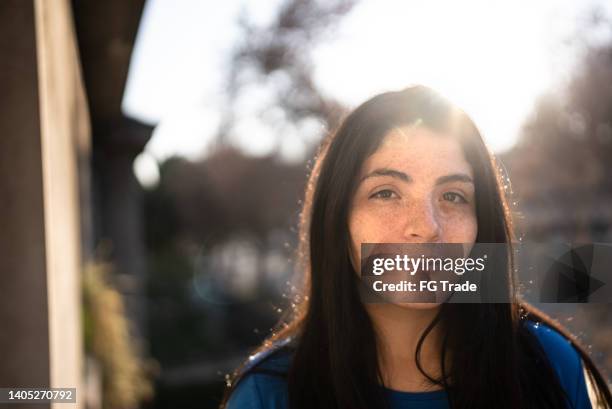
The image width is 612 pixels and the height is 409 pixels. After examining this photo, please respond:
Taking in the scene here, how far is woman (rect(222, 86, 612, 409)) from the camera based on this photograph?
143cm

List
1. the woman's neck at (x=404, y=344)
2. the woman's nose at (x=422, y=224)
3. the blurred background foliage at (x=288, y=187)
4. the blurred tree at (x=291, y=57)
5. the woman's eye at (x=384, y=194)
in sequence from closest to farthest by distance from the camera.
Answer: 1. the woman's nose at (x=422, y=224)
2. the woman's eye at (x=384, y=194)
3. the woman's neck at (x=404, y=344)
4. the blurred background foliage at (x=288, y=187)
5. the blurred tree at (x=291, y=57)

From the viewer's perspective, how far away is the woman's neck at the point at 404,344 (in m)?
1.53

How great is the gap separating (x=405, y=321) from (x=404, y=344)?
0.05 metres

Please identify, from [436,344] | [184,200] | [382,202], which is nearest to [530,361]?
[436,344]

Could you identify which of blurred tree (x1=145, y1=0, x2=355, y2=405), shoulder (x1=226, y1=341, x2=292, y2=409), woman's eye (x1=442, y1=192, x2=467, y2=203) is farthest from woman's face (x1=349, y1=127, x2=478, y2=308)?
blurred tree (x1=145, y1=0, x2=355, y2=405)

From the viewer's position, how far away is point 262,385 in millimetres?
1511

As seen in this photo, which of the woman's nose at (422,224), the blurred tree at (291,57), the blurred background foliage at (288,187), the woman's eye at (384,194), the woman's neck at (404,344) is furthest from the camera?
the blurred tree at (291,57)

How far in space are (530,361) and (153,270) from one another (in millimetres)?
17236

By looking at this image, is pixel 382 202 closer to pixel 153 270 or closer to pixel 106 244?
pixel 106 244

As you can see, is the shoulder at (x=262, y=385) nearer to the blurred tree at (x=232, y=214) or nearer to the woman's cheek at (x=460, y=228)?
the woman's cheek at (x=460, y=228)

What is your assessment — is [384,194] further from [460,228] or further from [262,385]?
[262,385]

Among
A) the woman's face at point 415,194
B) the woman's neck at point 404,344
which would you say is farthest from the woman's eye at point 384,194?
the woman's neck at point 404,344

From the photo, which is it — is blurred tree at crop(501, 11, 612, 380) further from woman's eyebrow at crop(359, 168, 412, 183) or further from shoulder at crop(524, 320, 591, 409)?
woman's eyebrow at crop(359, 168, 412, 183)

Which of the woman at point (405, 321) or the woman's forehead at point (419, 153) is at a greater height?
the woman's forehead at point (419, 153)
